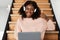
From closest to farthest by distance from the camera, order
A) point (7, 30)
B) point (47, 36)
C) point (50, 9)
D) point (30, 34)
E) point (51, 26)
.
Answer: point (30, 34) < point (51, 26) < point (47, 36) < point (7, 30) < point (50, 9)

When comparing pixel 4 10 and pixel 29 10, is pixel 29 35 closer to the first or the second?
pixel 29 10

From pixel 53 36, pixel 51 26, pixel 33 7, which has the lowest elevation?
pixel 53 36

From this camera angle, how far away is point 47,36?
2.59m

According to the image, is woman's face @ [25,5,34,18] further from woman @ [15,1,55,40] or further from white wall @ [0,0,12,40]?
white wall @ [0,0,12,40]

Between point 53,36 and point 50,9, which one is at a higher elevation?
point 50,9

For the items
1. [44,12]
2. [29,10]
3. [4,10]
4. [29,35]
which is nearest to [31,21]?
[29,10]

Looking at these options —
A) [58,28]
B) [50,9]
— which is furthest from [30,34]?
[50,9]

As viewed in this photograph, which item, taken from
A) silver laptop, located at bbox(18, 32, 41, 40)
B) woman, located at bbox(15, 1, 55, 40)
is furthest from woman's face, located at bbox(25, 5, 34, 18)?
silver laptop, located at bbox(18, 32, 41, 40)

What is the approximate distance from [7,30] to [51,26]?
0.76 meters

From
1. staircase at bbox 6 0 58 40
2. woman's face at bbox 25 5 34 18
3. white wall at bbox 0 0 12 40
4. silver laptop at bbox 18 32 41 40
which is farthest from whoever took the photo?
white wall at bbox 0 0 12 40

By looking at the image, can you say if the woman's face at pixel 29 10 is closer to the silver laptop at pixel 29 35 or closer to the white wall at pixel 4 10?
the silver laptop at pixel 29 35

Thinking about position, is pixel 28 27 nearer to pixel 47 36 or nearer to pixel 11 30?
pixel 47 36

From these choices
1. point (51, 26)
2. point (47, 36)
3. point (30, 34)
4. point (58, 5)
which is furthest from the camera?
point (58, 5)

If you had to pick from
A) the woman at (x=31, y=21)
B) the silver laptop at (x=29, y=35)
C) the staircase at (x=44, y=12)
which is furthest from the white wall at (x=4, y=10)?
the silver laptop at (x=29, y=35)
